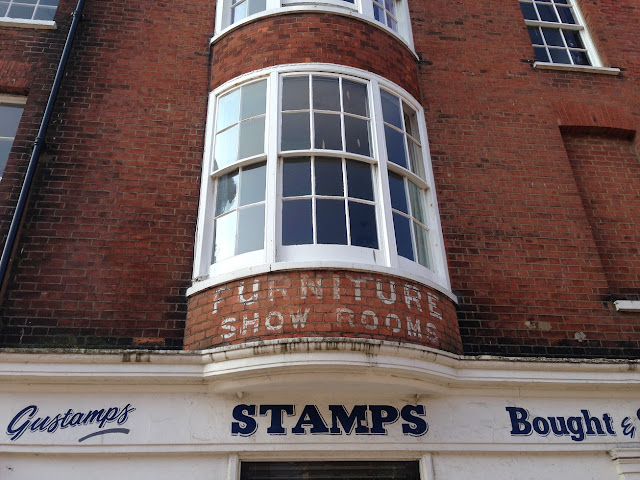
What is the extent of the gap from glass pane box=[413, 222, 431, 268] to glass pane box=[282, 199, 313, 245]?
1.37 meters

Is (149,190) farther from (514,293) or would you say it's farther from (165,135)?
(514,293)

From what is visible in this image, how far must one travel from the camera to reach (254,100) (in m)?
6.74

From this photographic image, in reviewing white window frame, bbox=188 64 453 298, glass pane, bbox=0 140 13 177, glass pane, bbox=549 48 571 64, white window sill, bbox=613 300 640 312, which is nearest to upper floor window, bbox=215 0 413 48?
white window frame, bbox=188 64 453 298

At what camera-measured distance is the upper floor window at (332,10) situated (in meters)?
7.38

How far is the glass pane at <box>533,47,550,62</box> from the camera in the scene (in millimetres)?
8961

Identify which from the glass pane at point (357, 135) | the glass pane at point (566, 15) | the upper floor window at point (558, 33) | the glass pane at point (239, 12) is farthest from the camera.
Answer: the glass pane at point (566, 15)

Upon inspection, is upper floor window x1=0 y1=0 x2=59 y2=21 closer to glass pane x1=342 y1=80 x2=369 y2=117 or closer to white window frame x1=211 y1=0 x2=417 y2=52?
white window frame x1=211 y1=0 x2=417 y2=52

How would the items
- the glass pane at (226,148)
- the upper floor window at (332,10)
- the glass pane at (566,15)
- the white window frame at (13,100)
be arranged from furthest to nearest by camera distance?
1. the glass pane at (566,15)
2. the upper floor window at (332,10)
3. the white window frame at (13,100)
4. the glass pane at (226,148)

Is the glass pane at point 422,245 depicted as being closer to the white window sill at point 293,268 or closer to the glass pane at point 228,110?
the white window sill at point 293,268

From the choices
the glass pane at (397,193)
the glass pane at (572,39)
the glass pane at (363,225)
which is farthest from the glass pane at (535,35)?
the glass pane at (363,225)

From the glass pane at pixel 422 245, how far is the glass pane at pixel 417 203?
0.15 metres

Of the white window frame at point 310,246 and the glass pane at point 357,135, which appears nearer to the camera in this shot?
the white window frame at point 310,246

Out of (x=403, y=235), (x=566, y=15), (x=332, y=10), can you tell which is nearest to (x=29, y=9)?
(x=332, y=10)

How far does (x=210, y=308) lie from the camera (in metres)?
5.46
